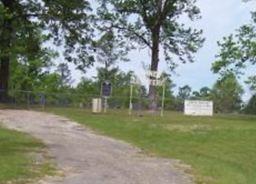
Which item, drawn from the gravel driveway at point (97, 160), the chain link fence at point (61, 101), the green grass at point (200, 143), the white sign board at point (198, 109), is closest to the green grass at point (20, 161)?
the gravel driveway at point (97, 160)

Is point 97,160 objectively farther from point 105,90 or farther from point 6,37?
point 6,37

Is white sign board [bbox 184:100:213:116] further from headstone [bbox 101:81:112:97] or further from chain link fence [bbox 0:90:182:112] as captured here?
headstone [bbox 101:81:112:97]

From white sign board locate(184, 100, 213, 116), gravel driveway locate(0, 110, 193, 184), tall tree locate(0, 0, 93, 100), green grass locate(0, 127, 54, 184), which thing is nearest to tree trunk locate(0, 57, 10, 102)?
tall tree locate(0, 0, 93, 100)

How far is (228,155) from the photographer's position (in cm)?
2342

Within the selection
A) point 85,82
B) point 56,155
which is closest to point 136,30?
point 56,155

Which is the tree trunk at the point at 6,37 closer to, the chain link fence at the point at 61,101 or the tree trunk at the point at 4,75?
the tree trunk at the point at 4,75

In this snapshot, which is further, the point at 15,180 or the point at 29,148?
the point at 29,148

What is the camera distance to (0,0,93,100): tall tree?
1804 inches

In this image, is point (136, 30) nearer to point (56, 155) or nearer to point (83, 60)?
point (83, 60)

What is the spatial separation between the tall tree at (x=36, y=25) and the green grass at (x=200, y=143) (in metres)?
11.0

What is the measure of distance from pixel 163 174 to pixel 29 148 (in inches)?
204

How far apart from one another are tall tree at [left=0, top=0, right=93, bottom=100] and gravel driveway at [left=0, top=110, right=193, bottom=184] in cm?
1639

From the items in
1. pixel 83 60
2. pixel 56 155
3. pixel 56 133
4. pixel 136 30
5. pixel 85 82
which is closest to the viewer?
pixel 56 155

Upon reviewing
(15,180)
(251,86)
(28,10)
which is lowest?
(15,180)
